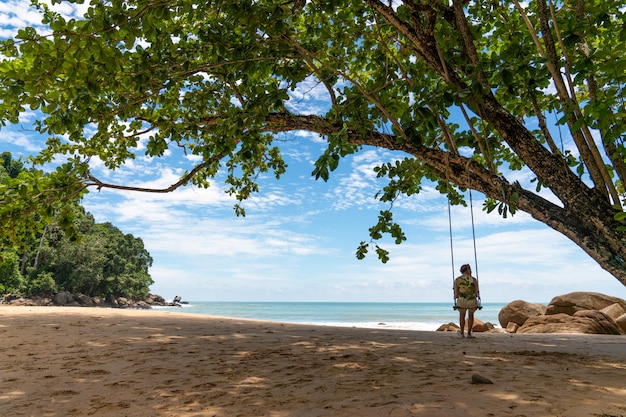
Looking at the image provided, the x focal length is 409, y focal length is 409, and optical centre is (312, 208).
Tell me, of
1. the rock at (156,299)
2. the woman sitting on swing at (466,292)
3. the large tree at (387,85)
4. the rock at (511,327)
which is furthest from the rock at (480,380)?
the rock at (156,299)

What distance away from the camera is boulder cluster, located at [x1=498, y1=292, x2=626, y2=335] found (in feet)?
36.9

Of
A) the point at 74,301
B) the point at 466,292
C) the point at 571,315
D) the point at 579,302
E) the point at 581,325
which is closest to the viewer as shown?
the point at 466,292

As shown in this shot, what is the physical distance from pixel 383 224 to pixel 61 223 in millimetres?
6237

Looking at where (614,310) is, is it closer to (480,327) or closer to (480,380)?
(480,327)

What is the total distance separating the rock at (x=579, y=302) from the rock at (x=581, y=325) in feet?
11.3

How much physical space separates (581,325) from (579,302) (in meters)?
4.98

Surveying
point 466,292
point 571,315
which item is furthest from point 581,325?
point 466,292

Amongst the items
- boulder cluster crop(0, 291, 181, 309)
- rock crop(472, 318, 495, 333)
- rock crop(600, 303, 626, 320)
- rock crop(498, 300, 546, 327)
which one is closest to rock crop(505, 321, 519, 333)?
rock crop(498, 300, 546, 327)

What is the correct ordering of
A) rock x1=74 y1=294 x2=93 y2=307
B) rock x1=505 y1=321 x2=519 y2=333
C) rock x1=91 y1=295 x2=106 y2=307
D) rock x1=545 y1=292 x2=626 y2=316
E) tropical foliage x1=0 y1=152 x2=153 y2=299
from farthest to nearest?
1. rock x1=91 y1=295 x2=106 y2=307
2. rock x1=74 y1=294 x2=93 y2=307
3. tropical foliage x1=0 y1=152 x2=153 y2=299
4. rock x1=545 y1=292 x2=626 y2=316
5. rock x1=505 y1=321 x2=519 y2=333

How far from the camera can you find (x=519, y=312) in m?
15.8

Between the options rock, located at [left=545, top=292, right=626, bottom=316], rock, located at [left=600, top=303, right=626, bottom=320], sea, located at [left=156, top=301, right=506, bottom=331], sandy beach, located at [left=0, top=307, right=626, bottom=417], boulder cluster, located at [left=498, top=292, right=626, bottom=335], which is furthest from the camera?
sea, located at [left=156, top=301, right=506, bottom=331]

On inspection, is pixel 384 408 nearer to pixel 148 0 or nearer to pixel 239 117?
pixel 239 117

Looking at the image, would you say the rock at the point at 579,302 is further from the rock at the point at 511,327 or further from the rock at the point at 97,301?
the rock at the point at 97,301

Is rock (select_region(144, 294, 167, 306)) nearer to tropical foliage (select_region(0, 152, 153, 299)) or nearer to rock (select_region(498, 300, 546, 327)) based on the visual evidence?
tropical foliage (select_region(0, 152, 153, 299))
